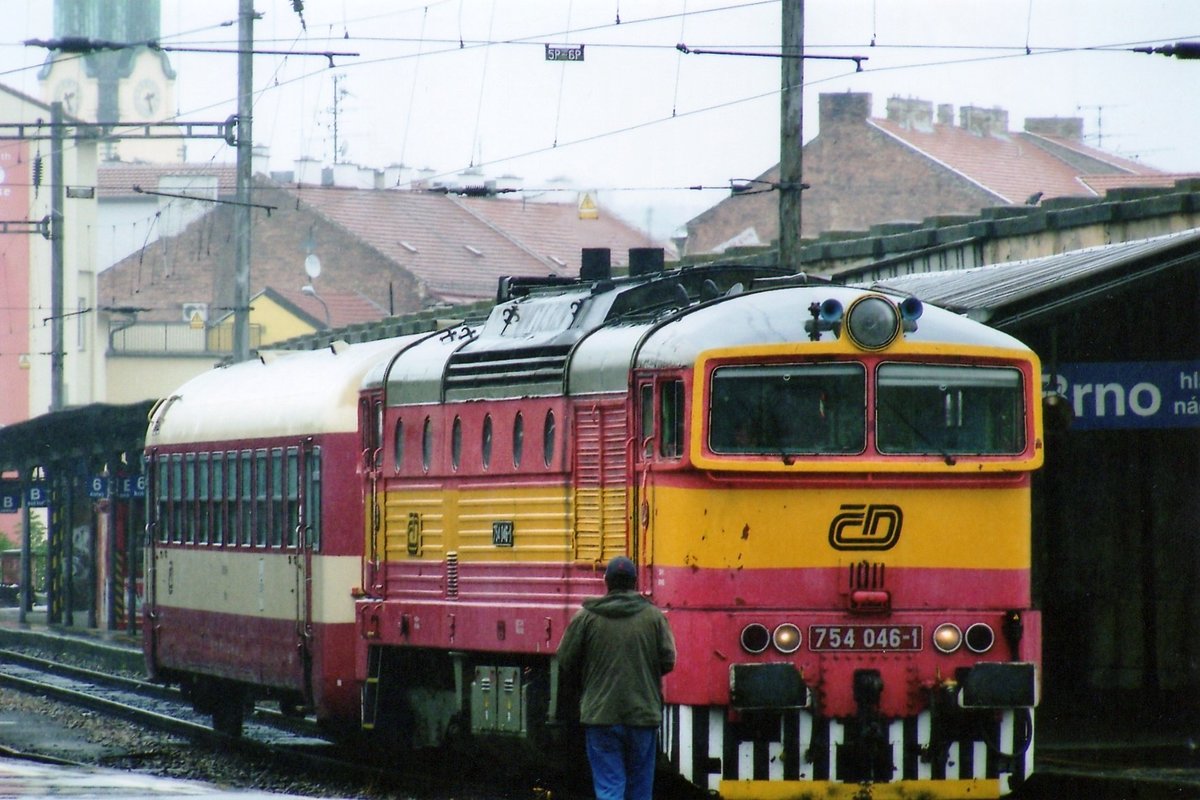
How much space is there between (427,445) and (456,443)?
0.53 metres

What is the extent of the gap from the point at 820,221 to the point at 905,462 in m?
56.1

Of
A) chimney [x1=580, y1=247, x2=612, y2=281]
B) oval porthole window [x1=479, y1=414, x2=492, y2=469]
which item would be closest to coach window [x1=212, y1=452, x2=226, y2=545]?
chimney [x1=580, y1=247, x2=612, y2=281]

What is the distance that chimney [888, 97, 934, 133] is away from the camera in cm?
6956

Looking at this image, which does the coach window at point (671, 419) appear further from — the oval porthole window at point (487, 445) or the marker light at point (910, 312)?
the oval porthole window at point (487, 445)

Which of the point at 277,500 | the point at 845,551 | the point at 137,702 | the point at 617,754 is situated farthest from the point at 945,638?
the point at 137,702

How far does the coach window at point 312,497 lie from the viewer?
16922 millimetres

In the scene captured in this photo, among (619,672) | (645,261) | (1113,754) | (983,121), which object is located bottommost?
(1113,754)

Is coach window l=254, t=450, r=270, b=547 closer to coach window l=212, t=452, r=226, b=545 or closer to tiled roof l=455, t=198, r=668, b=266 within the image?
coach window l=212, t=452, r=226, b=545

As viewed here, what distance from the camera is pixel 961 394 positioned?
12094mm

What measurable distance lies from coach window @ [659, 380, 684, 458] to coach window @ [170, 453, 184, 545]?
389 inches

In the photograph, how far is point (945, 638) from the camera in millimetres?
11789

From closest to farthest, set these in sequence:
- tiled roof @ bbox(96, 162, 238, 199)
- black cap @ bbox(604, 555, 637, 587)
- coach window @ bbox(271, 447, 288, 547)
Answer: black cap @ bbox(604, 555, 637, 587)
coach window @ bbox(271, 447, 288, 547)
tiled roof @ bbox(96, 162, 238, 199)

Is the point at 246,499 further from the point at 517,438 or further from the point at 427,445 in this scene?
the point at 517,438

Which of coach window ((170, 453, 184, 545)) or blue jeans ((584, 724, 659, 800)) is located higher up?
coach window ((170, 453, 184, 545))
